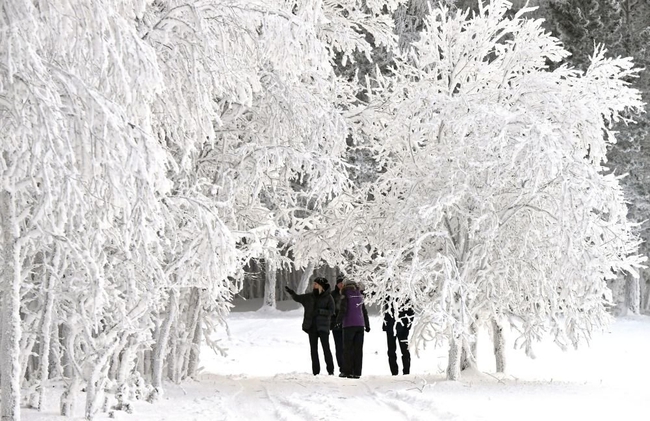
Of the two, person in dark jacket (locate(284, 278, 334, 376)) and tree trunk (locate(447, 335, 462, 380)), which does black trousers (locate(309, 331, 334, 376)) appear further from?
tree trunk (locate(447, 335, 462, 380))

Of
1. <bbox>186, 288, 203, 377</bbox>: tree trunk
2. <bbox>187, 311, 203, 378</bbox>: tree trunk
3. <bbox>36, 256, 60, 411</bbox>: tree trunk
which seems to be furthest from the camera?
<bbox>187, 311, 203, 378</bbox>: tree trunk

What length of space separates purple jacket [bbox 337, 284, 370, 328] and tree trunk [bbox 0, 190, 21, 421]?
738 cm

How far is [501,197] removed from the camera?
1240 centimetres

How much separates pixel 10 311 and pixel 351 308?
7628 mm

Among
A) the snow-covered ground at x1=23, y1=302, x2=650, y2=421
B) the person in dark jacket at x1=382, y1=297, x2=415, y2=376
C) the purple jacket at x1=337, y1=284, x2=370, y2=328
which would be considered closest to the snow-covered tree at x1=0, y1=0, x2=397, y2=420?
the snow-covered ground at x1=23, y1=302, x2=650, y2=421

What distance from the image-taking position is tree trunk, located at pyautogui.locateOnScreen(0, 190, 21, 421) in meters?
6.84

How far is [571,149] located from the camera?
12.1 metres

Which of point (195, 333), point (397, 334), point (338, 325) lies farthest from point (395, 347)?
point (195, 333)

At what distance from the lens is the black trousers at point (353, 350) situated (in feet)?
46.1

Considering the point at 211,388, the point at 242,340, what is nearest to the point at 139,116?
the point at 211,388

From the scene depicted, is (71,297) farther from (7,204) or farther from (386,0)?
(386,0)

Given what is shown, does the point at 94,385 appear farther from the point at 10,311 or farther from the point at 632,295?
the point at 632,295

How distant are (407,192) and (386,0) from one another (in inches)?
127

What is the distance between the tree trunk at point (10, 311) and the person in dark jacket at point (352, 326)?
7.39 m
